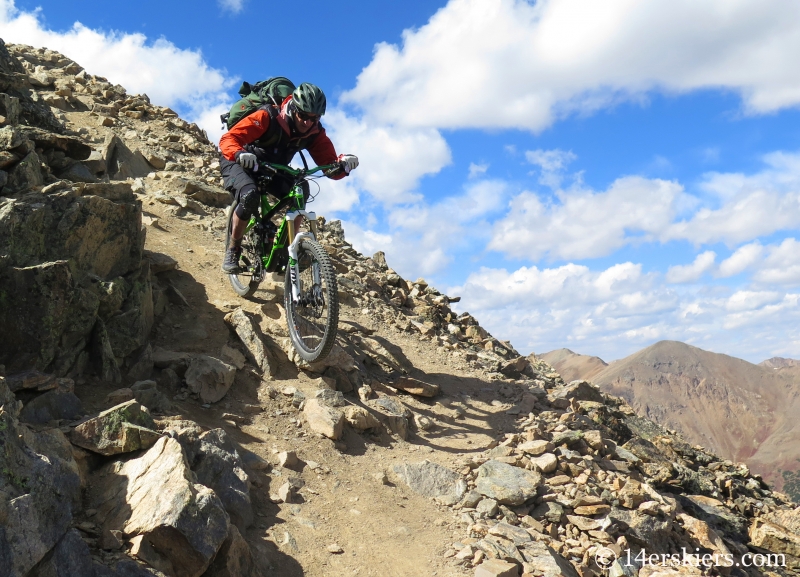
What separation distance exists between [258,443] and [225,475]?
115cm

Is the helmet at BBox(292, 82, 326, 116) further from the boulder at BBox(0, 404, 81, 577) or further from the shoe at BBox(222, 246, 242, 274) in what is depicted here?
the boulder at BBox(0, 404, 81, 577)

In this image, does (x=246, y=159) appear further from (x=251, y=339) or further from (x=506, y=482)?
(x=506, y=482)

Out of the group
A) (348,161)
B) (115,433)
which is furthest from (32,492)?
(348,161)

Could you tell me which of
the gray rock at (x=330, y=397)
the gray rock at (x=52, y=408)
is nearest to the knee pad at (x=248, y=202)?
the gray rock at (x=330, y=397)

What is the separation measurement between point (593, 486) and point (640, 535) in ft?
2.65

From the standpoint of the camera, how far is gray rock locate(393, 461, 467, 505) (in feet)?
21.7

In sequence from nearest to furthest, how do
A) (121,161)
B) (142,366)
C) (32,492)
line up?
1. (32,492)
2. (142,366)
3. (121,161)

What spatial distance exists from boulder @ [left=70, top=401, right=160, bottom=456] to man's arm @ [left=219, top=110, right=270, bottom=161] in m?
3.84

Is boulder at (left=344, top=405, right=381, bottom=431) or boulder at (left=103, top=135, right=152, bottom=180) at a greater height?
boulder at (left=103, top=135, right=152, bottom=180)

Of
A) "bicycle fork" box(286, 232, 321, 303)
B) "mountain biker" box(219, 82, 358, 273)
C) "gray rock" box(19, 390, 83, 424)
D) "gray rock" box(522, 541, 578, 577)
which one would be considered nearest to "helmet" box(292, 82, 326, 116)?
"mountain biker" box(219, 82, 358, 273)

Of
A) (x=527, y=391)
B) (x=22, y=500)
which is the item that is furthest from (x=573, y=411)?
(x=22, y=500)

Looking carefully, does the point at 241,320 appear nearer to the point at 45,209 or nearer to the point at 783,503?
the point at 45,209

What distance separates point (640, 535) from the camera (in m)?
6.73

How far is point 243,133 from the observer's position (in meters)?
7.89
